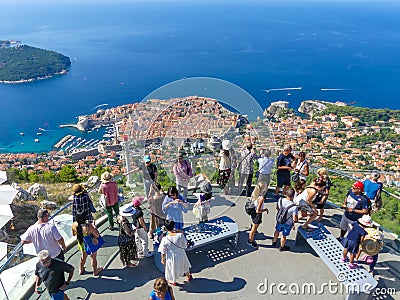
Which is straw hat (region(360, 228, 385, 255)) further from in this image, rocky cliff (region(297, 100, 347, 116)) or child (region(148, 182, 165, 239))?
rocky cliff (region(297, 100, 347, 116))

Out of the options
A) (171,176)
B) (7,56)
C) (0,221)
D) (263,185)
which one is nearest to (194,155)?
(171,176)

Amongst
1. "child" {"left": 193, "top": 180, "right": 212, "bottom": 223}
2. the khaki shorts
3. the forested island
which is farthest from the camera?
the forested island

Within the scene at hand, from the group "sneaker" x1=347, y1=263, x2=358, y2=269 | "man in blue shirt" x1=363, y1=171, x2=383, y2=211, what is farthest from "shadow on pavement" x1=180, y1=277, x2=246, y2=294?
"man in blue shirt" x1=363, y1=171, x2=383, y2=211

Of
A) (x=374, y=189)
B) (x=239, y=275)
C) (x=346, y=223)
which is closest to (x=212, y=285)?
(x=239, y=275)

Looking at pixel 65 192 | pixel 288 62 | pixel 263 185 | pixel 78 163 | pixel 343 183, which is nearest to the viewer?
pixel 263 185

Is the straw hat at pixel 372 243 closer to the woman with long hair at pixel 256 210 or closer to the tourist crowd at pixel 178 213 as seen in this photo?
the tourist crowd at pixel 178 213

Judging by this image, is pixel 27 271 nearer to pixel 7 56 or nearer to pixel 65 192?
pixel 65 192
